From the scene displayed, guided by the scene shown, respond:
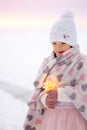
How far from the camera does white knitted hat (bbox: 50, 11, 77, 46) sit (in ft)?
6.41

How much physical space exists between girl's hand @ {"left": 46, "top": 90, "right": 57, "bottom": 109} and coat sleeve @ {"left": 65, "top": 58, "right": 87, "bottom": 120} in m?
0.06

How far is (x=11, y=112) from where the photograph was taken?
3.30 metres

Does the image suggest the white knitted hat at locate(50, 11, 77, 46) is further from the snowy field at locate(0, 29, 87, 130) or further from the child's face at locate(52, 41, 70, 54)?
the snowy field at locate(0, 29, 87, 130)

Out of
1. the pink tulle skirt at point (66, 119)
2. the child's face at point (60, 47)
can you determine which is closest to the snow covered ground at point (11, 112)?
the pink tulle skirt at point (66, 119)

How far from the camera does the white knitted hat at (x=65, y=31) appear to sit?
6.41 ft

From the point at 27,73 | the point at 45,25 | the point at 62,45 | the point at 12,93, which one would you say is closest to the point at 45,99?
the point at 62,45

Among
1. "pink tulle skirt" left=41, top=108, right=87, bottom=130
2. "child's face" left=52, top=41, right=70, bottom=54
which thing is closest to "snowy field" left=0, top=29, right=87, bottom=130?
"pink tulle skirt" left=41, top=108, right=87, bottom=130

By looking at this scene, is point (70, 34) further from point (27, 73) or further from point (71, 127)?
point (27, 73)

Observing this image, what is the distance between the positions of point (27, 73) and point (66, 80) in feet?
9.18

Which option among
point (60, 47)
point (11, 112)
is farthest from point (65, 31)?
point (11, 112)

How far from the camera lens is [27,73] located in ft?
15.4

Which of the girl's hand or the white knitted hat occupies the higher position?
the white knitted hat

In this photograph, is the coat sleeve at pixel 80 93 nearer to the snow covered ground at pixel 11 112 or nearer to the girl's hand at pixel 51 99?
the girl's hand at pixel 51 99

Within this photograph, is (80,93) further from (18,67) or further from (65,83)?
(18,67)
